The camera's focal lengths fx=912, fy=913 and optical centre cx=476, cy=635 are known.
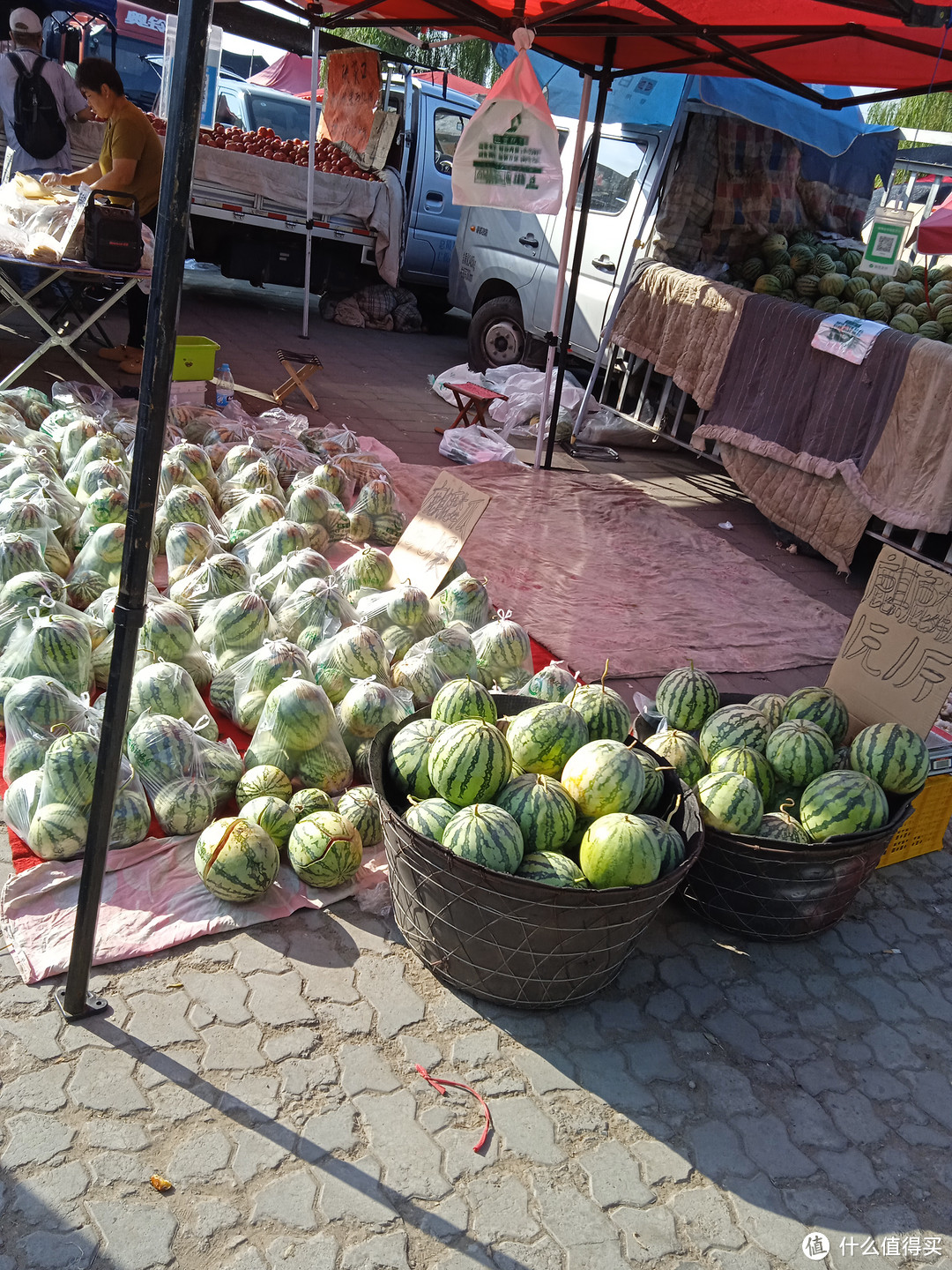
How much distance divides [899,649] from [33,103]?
8.95 meters

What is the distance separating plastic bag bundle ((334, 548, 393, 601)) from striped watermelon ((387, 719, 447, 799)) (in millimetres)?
1514

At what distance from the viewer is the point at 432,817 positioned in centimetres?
268

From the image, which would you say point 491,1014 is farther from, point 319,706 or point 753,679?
point 753,679

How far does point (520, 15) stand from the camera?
592cm

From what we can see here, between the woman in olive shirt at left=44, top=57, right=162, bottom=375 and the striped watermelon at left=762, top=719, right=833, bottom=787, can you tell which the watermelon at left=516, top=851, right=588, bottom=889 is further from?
the woman in olive shirt at left=44, top=57, right=162, bottom=375

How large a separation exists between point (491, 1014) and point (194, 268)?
1414 cm

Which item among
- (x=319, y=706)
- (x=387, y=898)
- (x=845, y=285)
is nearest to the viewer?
(x=387, y=898)

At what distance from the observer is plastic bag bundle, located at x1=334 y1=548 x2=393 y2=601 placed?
4.37 metres

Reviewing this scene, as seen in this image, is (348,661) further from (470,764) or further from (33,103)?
(33,103)

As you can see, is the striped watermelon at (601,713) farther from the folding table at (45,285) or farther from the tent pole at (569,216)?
the folding table at (45,285)

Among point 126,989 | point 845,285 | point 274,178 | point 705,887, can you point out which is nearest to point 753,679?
point 705,887

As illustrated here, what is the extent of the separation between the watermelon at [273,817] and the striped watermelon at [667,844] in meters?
Answer: 1.18

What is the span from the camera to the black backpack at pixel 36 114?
27.0 feet

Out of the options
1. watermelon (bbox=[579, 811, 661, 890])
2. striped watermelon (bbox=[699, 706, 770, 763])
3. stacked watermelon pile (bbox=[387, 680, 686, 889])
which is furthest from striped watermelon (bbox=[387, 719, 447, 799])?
striped watermelon (bbox=[699, 706, 770, 763])
